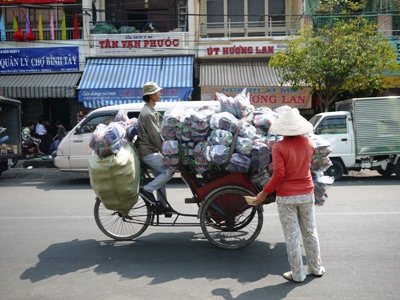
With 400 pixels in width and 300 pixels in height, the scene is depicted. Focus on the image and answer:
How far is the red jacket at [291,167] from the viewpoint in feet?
14.3

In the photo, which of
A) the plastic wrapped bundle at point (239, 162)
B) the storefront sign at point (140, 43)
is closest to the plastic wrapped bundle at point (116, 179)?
the plastic wrapped bundle at point (239, 162)

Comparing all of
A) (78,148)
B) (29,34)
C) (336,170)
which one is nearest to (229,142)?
(78,148)

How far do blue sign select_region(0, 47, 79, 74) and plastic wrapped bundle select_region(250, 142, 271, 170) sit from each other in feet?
47.6

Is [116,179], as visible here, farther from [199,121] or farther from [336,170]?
[336,170]

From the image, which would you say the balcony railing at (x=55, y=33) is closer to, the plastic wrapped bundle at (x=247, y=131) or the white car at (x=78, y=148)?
the white car at (x=78, y=148)

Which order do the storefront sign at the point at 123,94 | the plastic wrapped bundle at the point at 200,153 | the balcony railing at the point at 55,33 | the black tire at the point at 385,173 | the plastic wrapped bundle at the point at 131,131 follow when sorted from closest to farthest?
the plastic wrapped bundle at the point at 200,153 → the plastic wrapped bundle at the point at 131,131 → the black tire at the point at 385,173 → the storefront sign at the point at 123,94 → the balcony railing at the point at 55,33

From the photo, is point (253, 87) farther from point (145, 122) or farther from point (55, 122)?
point (145, 122)

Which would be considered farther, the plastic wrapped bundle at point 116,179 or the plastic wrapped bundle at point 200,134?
the plastic wrapped bundle at point 200,134

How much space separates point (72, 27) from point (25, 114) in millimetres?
4232

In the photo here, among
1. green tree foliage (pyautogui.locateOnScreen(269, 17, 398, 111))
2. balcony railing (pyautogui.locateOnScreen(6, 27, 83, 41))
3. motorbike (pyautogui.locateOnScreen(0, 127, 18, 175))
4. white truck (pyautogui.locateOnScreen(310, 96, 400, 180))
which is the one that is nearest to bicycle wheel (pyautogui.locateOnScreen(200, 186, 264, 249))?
white truck (pyautogui.locateOnScreen(310, 96, 400, 180))

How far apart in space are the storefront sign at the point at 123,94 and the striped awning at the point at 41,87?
2.87 ft

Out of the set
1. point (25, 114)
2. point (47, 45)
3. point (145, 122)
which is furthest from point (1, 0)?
point (145, 122)

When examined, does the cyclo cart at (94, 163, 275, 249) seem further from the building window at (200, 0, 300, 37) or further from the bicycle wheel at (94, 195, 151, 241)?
the building window at (200, 0, 300, 37)

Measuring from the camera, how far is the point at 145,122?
5.78 meters
